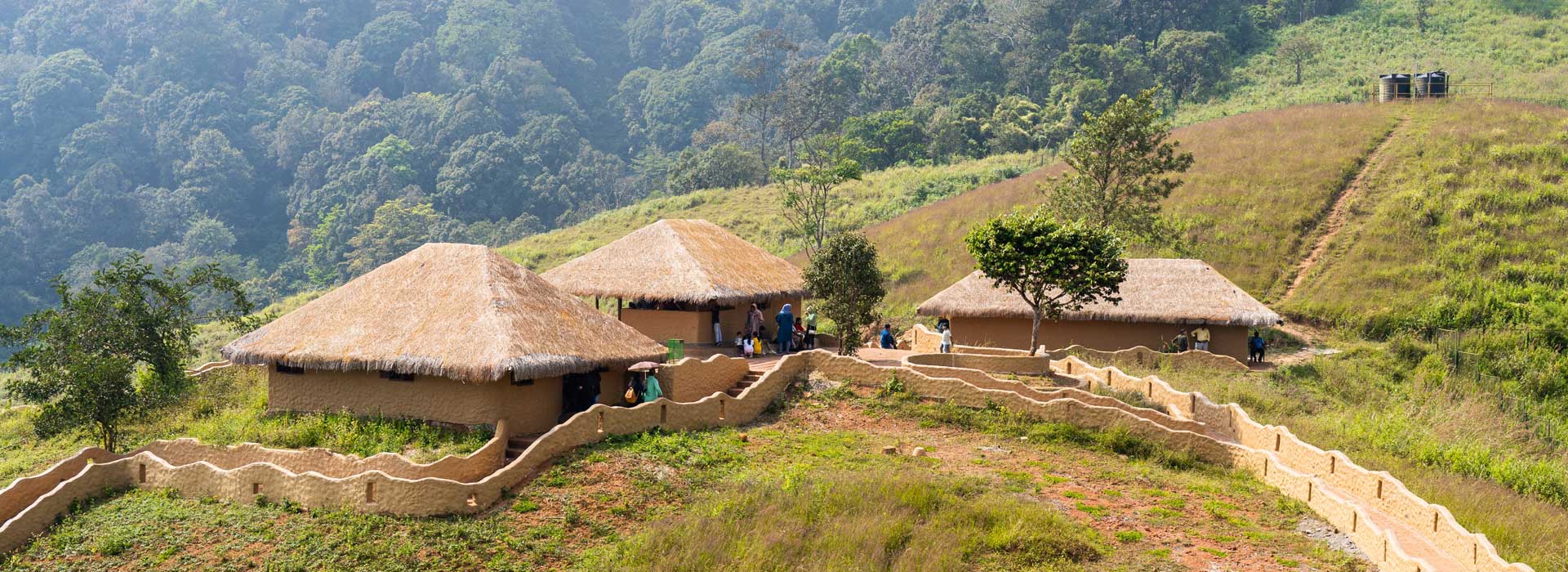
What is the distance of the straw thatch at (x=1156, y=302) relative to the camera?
2791cm

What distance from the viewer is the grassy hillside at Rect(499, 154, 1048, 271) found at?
51531 mm

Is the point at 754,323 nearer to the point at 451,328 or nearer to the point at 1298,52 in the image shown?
the point at 451,328

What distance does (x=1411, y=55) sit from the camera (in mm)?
65812

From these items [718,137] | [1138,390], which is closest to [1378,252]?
[1138,390]

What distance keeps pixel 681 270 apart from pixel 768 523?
11403 mm

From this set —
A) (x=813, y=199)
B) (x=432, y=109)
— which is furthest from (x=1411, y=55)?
(x=432, y=109)

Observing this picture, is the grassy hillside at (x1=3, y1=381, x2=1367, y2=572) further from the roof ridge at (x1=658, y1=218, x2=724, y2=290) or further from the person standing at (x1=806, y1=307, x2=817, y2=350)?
the person standing at (x1=806, y1=307, x2=817, y2=350)

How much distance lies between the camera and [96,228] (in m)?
82.1

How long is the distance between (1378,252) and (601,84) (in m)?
93.3

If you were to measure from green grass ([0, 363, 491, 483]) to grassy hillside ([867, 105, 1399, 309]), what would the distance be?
19.9m

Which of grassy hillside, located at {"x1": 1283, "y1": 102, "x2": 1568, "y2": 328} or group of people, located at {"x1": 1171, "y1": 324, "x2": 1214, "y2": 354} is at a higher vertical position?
grassy hillside, located at {"x1": 1283, "y1": 102, "x2": 1568, "y2": 328}

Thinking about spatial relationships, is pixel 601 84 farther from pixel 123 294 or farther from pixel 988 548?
pixel 988 548

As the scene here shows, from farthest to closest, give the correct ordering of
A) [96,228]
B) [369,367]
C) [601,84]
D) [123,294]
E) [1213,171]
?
1. [601,84]
2. [96,228]
3. [1213,171]
4. [123,294]
5. [369,367]

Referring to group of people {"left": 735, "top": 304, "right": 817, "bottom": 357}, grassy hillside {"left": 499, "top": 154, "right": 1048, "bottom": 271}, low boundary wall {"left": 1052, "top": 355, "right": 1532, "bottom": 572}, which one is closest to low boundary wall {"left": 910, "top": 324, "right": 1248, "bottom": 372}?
group of people {"left": 735, "top": 304, "right": 817, "bottom": 357}
